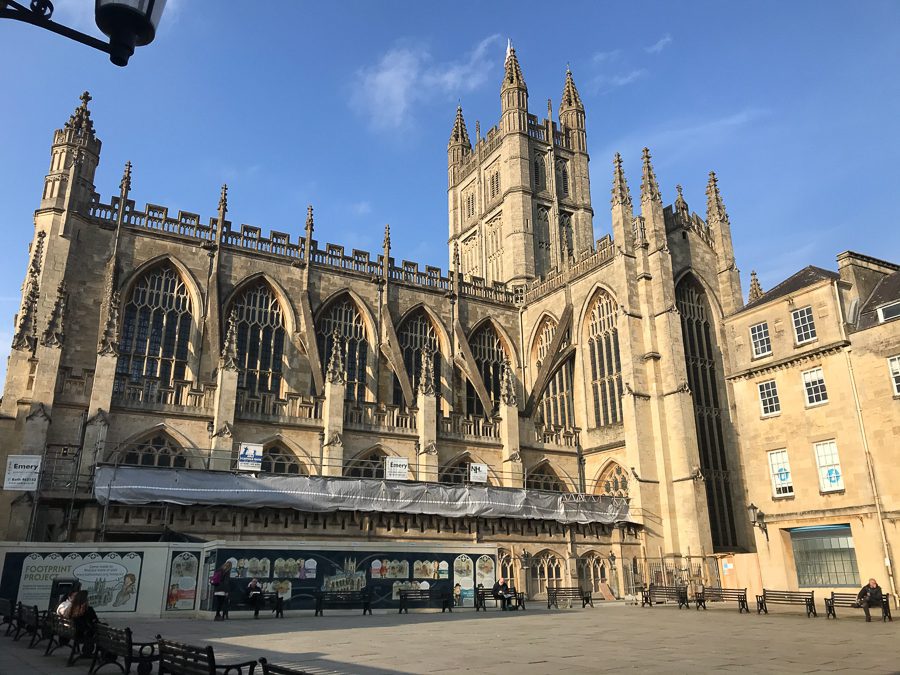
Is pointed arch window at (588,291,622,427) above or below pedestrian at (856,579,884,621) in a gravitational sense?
above

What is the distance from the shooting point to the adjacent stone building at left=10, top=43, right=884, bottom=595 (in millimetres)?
24500

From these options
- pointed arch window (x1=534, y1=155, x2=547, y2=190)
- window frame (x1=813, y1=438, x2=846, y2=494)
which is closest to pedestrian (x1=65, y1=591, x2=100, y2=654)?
window frame (x1=813, y1=438, x2=846, y2=494)

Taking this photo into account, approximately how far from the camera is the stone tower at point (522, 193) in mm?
46969

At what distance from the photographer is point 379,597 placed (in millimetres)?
19938

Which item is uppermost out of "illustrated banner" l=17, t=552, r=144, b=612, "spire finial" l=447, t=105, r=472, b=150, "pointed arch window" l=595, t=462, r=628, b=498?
"spire finial" l=447, t=105, r=472, b=150

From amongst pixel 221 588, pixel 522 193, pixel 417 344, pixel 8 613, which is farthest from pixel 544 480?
pixel 8 613

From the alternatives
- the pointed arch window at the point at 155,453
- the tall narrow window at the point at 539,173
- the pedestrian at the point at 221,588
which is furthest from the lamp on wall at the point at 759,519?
the tall narrow window at the point at 539,173

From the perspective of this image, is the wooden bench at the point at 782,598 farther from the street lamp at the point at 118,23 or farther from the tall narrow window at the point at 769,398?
the street lamp at the point at 118,23

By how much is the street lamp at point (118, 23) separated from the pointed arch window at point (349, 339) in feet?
96.9

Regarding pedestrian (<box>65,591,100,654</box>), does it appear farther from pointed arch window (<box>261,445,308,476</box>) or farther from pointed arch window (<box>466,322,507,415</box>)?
pointed arch window (<box>466,322,507,415</box>)

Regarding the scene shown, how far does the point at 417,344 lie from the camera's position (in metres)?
37.7

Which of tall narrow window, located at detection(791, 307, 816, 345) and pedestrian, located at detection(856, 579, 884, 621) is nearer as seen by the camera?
pedestrian, located at detection(856, 579, 884, 621)

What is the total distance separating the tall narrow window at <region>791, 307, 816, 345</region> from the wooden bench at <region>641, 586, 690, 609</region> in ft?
30.6

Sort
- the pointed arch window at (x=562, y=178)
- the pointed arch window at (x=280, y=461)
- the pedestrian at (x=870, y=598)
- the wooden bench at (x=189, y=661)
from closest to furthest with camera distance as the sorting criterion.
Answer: the wooden bench at (x=189, y=661), the pedestrian at (x=870, y=598), the pointed arch window at (x=280, y=461), the pointed arch window at (x=562, y=178)
